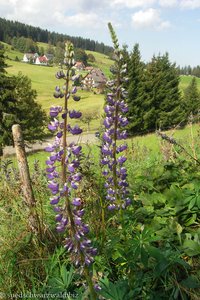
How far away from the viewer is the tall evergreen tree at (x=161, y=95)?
1435 inches

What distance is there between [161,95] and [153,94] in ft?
4.42

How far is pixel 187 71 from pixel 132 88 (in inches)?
6677

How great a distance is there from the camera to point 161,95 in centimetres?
3759

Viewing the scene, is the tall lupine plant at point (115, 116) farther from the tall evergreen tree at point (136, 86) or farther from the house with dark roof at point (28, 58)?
the house with dark roof at point (28, 58)

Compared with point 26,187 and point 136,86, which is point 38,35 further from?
point 26,187

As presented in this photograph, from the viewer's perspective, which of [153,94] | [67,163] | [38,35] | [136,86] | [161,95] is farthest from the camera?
[38,35]

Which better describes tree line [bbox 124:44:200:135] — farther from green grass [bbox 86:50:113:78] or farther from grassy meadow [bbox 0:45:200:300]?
grassy meadow [bbox 0:45:200:300]

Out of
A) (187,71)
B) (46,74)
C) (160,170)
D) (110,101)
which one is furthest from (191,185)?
(187,71)

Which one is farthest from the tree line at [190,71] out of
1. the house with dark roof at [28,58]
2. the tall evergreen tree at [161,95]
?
the tall evergreen tree at [161,95]

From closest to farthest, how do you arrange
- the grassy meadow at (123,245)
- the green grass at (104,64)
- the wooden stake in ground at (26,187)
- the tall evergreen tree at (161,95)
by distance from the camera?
1. the grassy meadow at (123,245)
2. the green grass at (104,64)
3. the wooden stake in ground at (26,187)
4. the tall evergreen tree at (161,95)

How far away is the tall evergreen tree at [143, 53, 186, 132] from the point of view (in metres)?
36.4

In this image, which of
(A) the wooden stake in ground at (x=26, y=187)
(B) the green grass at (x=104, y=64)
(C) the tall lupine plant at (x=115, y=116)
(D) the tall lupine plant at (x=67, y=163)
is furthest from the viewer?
(A) the wooden stake in ground at (x=26, y=187)

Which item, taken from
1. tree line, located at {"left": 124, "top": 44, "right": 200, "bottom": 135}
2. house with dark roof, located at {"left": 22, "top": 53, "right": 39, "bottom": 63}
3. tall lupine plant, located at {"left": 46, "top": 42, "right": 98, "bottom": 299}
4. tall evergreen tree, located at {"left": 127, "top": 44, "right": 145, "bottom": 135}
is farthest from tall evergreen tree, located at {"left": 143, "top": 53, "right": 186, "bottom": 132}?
house with dark roof, located at {"left": 22, "top": 53, "right": 39, "bottom": 63}

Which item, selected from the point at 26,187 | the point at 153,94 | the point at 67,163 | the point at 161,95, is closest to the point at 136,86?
the point at 153,94
